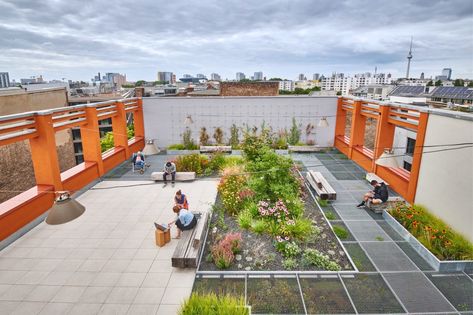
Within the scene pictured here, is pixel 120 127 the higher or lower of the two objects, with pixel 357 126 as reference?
lower

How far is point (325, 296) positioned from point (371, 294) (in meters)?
0.94

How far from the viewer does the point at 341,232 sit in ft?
24.6

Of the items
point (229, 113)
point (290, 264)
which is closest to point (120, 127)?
point (229, 113)

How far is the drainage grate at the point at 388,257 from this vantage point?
6.17m

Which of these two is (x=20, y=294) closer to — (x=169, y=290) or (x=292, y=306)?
(x=169, y=290)

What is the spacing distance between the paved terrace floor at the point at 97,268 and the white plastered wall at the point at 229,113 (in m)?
7.98

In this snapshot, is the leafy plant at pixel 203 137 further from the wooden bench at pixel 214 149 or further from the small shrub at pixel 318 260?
the small shrub at pixel 318 260

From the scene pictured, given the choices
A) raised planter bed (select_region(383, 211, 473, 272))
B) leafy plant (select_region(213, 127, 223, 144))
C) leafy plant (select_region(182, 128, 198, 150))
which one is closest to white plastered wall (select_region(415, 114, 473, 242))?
raised planter bed (select_region(383, 211, 473, 272))

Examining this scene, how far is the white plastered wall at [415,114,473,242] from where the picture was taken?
267 inches

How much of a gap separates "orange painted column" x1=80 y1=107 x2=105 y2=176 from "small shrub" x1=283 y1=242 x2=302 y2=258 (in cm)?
915

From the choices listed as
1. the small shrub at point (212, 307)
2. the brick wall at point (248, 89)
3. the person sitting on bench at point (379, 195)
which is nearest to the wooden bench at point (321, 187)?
the person sitting on bench at point (379, 195)

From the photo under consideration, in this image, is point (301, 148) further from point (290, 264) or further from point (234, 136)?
point (290, 264)

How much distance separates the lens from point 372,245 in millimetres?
7016

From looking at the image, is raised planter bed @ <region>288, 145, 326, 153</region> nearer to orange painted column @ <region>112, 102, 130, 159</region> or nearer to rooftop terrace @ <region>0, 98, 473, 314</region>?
→ rooftop terrace @ <region>0, 98, 473, 314</region>
